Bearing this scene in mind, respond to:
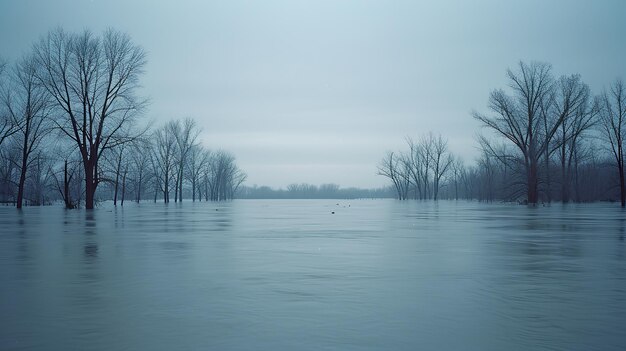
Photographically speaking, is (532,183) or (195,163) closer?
(532,183)

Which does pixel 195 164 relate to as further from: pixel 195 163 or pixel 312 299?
pixel 312 299

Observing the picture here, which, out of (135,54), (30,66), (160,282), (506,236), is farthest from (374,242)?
(30,66)

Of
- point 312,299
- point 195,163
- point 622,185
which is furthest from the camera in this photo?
point 195,163

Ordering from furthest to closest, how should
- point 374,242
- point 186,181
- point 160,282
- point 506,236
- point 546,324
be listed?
1. point 186,181
2. point 506,236
3. point 374,242
4. point 160,282
5. point 546,324

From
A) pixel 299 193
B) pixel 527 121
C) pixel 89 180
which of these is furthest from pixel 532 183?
pixel 299 193

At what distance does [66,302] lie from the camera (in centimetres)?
499

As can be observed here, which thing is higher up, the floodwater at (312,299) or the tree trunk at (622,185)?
the tree trunk at (622,185)

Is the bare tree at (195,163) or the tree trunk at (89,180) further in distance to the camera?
the bare tree at (195,163)

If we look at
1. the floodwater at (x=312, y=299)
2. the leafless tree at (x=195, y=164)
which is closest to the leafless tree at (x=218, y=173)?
the leafless tree at (x=195, y=164)

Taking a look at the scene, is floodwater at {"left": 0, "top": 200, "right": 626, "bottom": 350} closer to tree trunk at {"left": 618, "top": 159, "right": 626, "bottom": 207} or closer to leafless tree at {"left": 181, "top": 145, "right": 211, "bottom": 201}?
tree trunk at {"left": 618, "top": 159, "right": 626, "bottom": 207}

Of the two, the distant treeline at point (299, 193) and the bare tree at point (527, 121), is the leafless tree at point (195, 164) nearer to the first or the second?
the bare tree at point (527, 121)

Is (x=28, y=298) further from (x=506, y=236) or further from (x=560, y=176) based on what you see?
(x=560, y=176)

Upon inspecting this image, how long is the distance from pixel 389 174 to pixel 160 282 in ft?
294

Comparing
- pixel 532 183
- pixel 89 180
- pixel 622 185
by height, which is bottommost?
pixel 622 185
